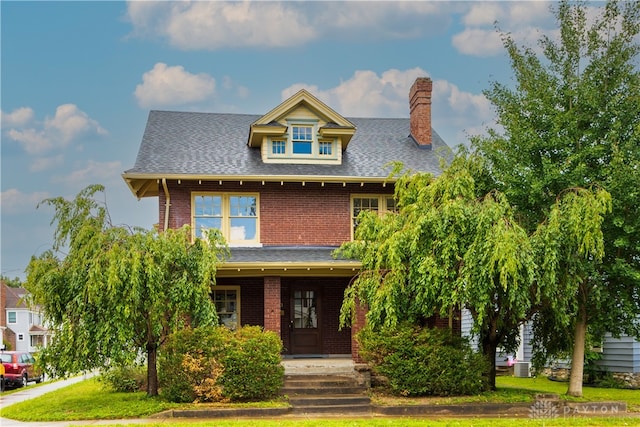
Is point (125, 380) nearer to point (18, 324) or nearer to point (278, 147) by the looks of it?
point (278, 147)

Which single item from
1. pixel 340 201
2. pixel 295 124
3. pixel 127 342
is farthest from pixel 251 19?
pixel 127 342

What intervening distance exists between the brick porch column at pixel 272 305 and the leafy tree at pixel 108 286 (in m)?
3.12

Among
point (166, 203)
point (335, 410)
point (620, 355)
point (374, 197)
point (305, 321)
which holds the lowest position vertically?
point (335, 410)

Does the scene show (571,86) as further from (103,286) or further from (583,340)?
(103,286)

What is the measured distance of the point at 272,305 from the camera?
772 inches

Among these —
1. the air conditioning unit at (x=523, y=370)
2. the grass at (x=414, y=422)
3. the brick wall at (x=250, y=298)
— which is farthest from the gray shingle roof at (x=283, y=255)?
the air conditioning unit at (x=523, y=370)

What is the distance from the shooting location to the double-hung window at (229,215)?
70.1 feet

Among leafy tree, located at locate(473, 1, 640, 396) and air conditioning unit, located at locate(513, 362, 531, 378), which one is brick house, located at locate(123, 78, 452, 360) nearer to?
leafy tree, located at locate(473, 1, 640, 396)

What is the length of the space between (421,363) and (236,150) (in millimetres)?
10119

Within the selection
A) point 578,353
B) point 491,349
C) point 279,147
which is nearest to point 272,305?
point 279,147

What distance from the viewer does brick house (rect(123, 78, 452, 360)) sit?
21094 millimetres

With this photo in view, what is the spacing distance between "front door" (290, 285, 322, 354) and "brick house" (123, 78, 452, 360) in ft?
0.10

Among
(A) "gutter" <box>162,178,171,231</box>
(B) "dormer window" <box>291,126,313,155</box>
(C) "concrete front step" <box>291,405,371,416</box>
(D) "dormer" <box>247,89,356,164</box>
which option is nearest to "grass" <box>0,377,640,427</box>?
(C) "concrete front step" <box>291,405,371,416</box>

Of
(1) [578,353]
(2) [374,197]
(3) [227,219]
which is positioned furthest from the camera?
(2) [374,197]
